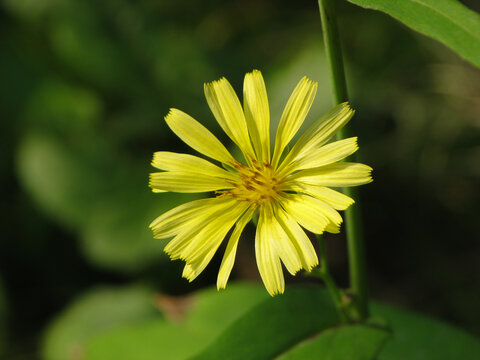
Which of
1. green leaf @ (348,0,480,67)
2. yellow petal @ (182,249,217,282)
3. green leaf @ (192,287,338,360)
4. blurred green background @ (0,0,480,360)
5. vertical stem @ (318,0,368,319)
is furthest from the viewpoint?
blurred green background @ (0,0,480,360)

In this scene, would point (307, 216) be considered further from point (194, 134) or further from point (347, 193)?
point (194, 134)

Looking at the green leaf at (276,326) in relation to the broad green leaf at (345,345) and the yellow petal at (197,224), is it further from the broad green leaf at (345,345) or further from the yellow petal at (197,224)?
the yellow petal at (197,224)

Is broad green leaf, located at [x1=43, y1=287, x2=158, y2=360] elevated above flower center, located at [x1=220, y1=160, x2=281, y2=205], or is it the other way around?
flower center, located at [x1=220, y1=160, x2=281, y2=205]

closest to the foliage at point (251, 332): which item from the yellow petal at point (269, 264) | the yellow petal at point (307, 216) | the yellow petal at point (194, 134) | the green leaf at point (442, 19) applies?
the yellow petal at point (269, 264)

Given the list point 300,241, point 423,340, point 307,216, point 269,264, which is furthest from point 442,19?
point 423,340

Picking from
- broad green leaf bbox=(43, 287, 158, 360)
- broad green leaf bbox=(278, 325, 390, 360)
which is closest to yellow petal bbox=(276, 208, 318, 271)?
broad green leaf bbox=(278, 325, 390, 360)

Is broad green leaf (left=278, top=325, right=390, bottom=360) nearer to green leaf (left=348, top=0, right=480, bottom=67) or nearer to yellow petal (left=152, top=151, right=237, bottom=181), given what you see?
yellow petal (left=152, top=151, right=237, bottom=181)

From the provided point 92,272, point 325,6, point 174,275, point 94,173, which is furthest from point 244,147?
point 92,272
